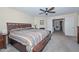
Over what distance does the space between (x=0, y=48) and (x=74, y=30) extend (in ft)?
20.4

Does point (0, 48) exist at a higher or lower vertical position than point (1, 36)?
lower

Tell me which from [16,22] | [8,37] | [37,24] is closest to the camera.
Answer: [8,37]

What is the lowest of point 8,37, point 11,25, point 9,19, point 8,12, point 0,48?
point 0,48

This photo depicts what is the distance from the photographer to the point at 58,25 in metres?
15.0

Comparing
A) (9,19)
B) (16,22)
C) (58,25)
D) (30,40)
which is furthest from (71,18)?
(58,25)

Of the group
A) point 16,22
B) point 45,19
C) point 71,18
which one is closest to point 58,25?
point 45,19

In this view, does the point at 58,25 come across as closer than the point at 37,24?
No

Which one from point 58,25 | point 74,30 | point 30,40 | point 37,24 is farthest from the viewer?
point 58,25

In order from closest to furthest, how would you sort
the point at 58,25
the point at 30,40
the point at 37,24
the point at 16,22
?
the point at 30,40 < the point at 16,22 < the point at 37,24 < the point at 58,25
